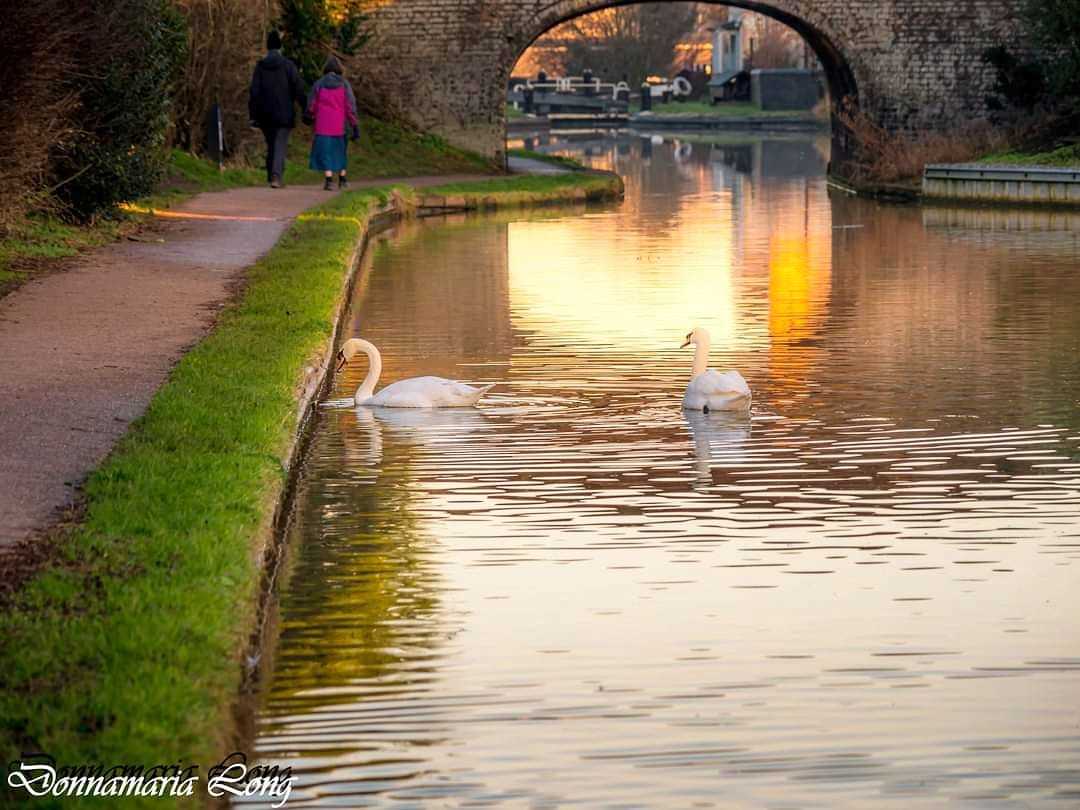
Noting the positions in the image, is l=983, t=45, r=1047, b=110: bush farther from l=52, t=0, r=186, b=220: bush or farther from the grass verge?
l=52, t=0, r=186, b=220: bush

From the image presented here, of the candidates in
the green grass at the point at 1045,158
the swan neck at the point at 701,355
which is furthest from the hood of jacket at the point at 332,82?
the swan neck at the point at 701,355

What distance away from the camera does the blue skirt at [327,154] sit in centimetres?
3030

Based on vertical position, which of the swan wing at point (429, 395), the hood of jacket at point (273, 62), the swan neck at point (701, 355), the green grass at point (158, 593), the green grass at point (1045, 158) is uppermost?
the hood of jacket at point (273, 62)

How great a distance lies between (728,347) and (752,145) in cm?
4786

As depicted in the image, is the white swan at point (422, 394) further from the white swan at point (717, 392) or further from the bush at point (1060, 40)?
the bush at point (1060, 40)

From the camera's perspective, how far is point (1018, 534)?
8.93 metres

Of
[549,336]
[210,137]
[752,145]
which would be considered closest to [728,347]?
[549,336]

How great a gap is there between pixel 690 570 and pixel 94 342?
5.78 meters

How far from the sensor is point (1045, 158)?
109ft

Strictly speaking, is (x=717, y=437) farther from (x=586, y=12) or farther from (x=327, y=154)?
(x=586, y=12)

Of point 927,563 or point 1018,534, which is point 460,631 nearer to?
point 927,563

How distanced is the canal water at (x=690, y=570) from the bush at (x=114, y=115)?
15.2ft

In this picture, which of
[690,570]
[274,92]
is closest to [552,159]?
[274,92]

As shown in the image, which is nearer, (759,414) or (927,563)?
(927,563)
